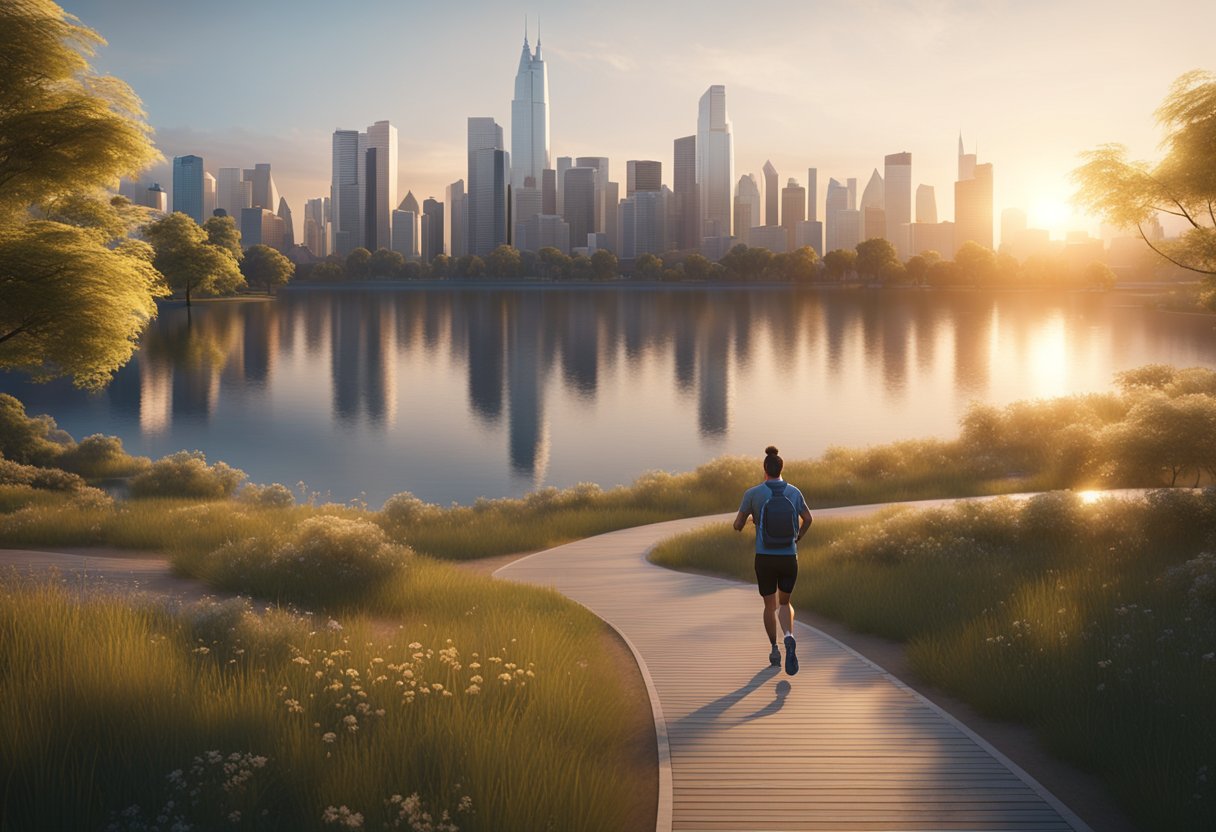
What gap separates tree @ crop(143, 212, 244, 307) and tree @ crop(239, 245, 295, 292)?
162 ft

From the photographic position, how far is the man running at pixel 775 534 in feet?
31.5

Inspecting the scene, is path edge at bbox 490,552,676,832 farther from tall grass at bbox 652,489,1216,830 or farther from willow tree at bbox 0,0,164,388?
willow tree at bbox 0,0,164,388

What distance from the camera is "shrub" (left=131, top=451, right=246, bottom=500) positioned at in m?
26.8

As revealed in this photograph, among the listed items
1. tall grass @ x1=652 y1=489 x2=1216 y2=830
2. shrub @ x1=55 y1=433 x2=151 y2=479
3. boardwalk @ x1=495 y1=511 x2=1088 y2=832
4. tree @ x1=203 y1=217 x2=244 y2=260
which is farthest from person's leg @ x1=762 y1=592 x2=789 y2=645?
tree @ x1=203 y1=217 x2=244 y2=260

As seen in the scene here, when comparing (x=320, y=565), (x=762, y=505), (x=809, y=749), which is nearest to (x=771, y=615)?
(x=762, y=505)

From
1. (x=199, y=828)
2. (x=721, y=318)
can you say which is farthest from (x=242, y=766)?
(x=721, y=318)

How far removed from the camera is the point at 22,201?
55.3ft

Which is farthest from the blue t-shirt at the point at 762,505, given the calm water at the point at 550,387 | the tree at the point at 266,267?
the tree at the point at 266,267

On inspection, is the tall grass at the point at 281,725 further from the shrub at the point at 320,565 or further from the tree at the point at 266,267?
the tree at the point at 266,267

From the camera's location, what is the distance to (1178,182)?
62.1 ft

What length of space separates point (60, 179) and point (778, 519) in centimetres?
1373

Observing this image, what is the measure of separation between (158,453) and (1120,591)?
39.1 m

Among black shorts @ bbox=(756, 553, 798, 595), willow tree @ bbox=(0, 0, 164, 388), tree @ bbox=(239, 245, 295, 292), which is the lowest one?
black shorts @ bbox=(756, 553, 798, 595)

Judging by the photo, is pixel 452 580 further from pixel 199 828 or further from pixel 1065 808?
pixel 1065 808
